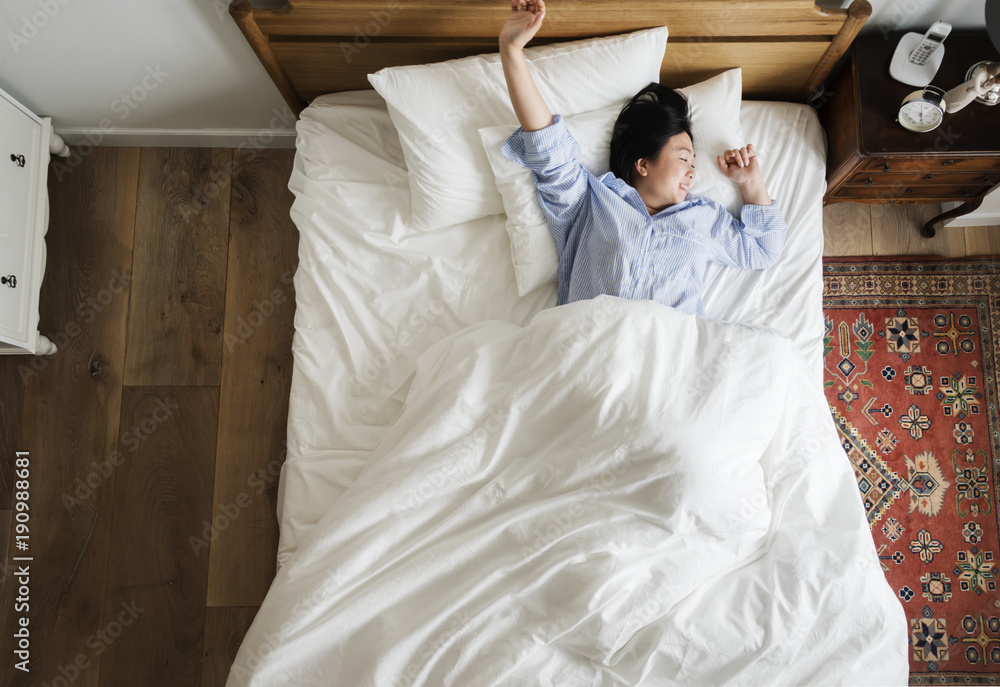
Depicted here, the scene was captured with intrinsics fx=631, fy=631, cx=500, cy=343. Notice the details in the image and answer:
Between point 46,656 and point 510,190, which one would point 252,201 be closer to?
point 510,190

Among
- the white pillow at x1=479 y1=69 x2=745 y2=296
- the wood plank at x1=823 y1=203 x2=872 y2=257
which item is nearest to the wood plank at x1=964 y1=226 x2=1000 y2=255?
the wood plank at x1=823 y1=203 x2=872 y2=257

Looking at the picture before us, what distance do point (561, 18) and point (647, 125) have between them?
0.31m

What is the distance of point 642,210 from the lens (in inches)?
59.1

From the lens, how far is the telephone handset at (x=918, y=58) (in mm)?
1443

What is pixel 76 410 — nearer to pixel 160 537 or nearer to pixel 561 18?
pixel 160 537

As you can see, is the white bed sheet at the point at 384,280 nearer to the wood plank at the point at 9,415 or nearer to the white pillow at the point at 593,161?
the white pillow at the point at 593,161

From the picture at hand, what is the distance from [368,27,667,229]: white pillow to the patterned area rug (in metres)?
0.87

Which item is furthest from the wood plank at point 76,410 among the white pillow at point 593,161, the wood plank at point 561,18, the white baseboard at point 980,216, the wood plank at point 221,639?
the white baseboard at point 980,216

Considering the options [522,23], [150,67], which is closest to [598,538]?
[522,23]

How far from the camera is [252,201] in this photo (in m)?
1.83

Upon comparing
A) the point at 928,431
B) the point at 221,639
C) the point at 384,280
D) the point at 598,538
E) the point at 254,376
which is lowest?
the point at 221,639

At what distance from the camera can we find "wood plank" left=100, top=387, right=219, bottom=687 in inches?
62.7

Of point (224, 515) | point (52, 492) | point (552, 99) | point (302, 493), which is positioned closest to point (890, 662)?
point (302, 493)

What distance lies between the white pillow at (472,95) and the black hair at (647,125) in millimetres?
44
